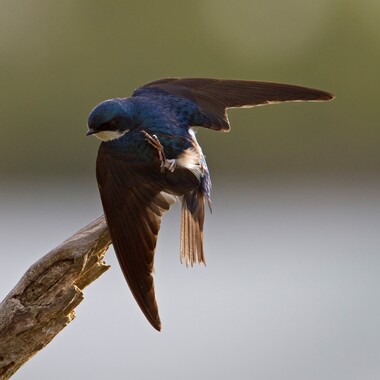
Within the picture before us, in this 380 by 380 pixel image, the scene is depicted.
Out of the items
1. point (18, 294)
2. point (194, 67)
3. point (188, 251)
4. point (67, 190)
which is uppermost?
point (18, 294)

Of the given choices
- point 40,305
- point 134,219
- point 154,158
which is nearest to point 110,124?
point 154,158

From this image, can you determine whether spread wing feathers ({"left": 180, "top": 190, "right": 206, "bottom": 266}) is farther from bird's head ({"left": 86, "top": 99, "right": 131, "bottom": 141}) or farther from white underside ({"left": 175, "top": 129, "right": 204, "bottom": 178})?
bird's head ({"left": 86, "top": 99, "right": 131, "bottom": 141})

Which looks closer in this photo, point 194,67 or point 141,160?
point 141,160

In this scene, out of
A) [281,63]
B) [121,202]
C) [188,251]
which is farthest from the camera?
[281,63]

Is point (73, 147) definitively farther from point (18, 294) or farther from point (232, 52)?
point (18, 294)

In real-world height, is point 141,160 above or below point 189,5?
above

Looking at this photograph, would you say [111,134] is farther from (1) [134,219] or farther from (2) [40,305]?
(2) [40,305]

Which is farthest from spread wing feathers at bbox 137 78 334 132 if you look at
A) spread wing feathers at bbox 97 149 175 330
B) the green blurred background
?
the green blurred background

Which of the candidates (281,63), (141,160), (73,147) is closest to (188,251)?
(141,160)
